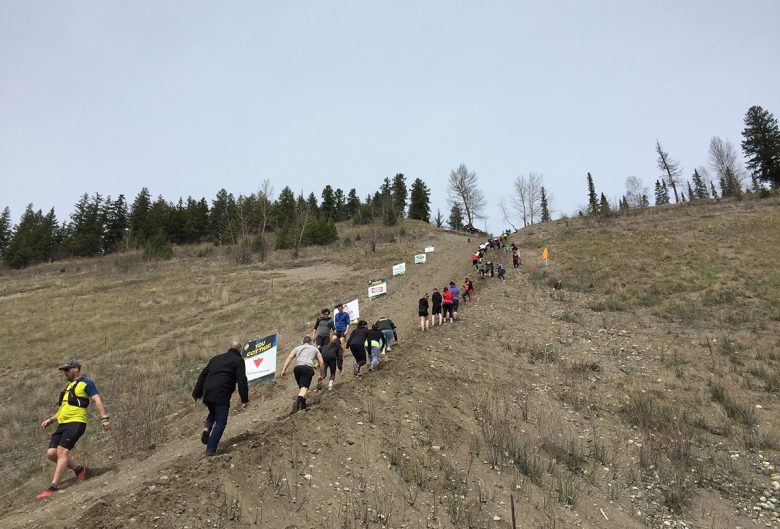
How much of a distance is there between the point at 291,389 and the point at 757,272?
2903 cm

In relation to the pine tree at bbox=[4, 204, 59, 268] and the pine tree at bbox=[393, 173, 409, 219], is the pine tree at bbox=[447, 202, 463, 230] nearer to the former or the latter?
the pine tree at bbox=[393, 173, 409, 219]

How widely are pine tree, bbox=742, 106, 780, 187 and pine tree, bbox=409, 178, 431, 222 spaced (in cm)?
6125

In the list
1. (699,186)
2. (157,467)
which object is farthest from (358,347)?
(699,186)

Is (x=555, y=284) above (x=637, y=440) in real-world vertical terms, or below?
above

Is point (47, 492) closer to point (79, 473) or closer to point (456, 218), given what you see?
point (79, 473)

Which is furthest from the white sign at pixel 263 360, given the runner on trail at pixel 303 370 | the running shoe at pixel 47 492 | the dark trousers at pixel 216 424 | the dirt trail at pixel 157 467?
the running shoe at pixel 47 492

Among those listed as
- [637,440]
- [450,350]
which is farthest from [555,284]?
[637,440]

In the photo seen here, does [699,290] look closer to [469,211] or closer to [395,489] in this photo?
[395,489]

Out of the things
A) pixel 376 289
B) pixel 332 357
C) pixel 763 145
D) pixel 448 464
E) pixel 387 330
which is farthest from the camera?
pixel 763 145

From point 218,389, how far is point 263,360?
744 centimetres

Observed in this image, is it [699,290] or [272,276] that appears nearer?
[699,290]

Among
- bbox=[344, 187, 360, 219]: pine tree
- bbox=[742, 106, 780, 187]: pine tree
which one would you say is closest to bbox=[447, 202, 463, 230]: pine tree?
bbox=[344, 187, 360, 219]: pine tree

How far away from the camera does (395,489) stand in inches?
268

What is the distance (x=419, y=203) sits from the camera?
343 ft
